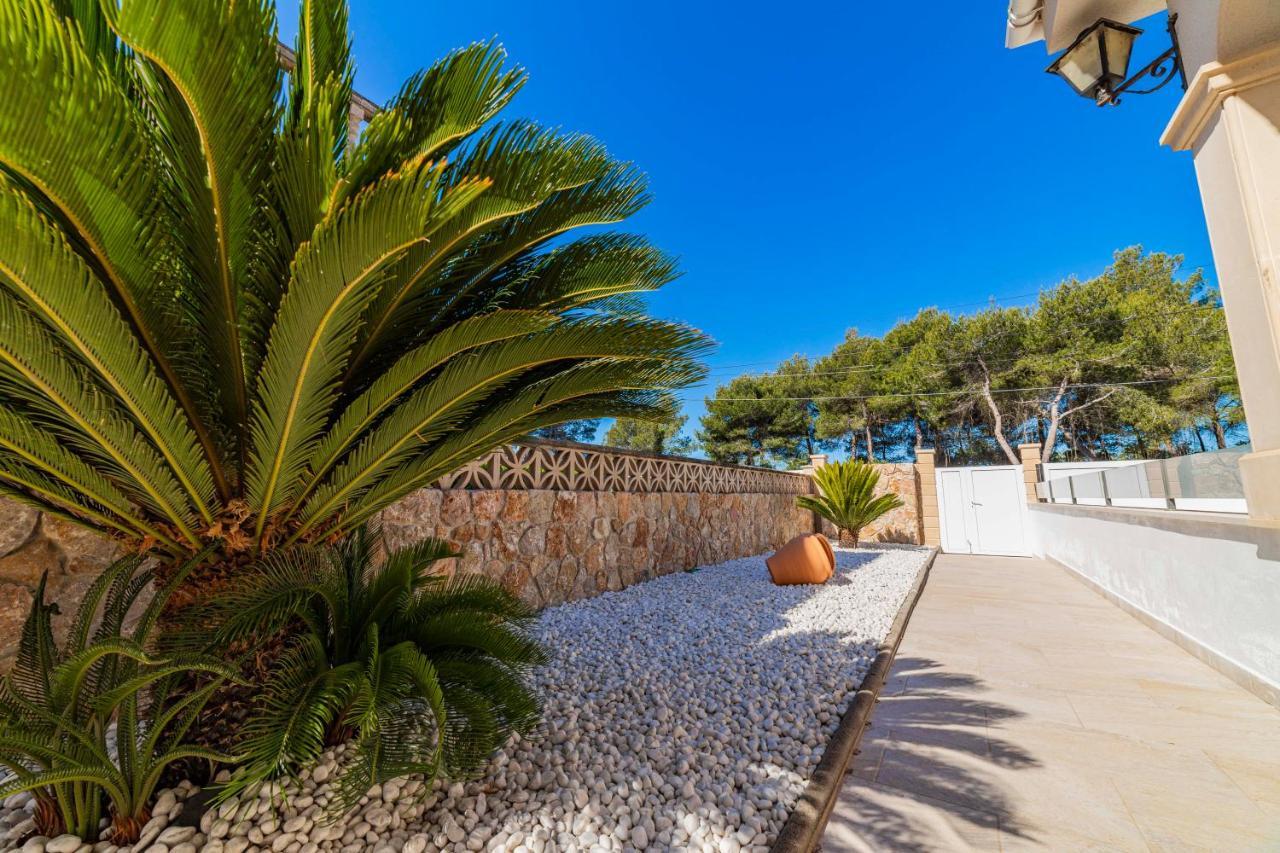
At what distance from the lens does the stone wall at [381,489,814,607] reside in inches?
172

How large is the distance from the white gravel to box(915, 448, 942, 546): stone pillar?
890 cm

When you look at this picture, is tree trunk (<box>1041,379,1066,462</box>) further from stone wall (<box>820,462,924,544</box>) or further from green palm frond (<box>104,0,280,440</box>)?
green palm frond (<box>104,0,280,440</box>)

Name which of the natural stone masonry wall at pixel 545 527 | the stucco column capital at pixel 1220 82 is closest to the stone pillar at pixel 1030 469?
the natural stone masonry wall at pixel 545 527

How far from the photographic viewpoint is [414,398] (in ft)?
6.82

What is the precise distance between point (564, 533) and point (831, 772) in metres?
3.55

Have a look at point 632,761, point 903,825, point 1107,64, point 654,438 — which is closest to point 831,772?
point 903,825

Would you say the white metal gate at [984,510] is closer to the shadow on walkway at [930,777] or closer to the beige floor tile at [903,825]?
the shadow on walkway at [930,777]

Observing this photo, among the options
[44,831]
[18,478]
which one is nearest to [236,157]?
[18,478]

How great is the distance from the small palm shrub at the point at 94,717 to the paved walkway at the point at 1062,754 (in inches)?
89.8

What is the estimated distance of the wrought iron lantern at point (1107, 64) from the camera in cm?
258

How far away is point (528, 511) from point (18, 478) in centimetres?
352

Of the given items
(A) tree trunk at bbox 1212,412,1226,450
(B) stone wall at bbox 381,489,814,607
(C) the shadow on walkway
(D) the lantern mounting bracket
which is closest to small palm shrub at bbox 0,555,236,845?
(B) stone wall at bbox 381,489,814,607

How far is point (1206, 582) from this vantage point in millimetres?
3535

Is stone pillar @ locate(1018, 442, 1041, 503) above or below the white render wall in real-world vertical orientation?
above
